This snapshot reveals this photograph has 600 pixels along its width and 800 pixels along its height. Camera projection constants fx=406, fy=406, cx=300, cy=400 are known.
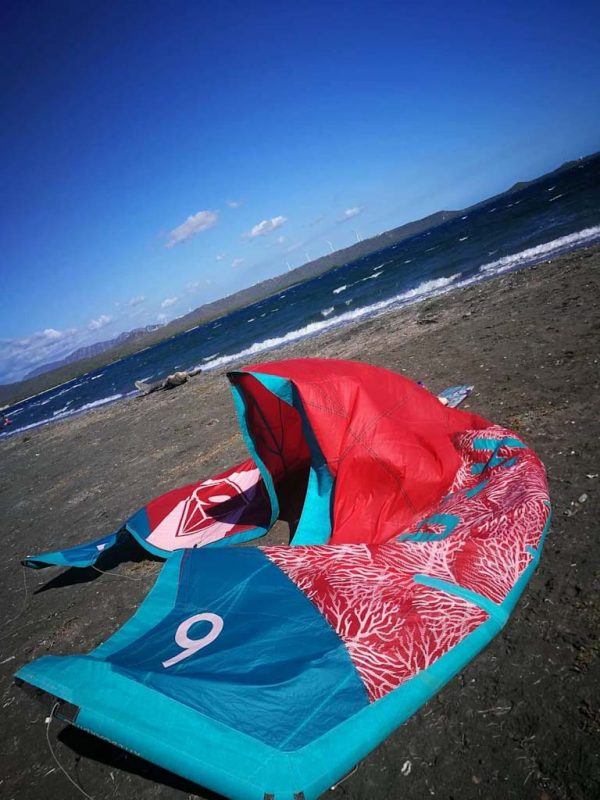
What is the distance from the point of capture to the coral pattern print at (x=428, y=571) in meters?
2.76

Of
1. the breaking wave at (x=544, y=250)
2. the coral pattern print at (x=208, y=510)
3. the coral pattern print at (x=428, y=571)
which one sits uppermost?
the breaking wave at (x=544, y=250)

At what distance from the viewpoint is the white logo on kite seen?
2900 millimetres

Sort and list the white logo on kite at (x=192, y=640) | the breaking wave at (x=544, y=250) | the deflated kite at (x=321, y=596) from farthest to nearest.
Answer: the breaking wave at (x=544, y=250), the white logo on kite at (x=192, y=640), the deflated kite at (x=321, y=596)

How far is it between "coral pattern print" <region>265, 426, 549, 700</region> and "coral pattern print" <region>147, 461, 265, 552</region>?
6.14 feet

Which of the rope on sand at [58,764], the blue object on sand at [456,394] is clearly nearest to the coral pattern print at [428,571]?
the rope on sand at [58,764]

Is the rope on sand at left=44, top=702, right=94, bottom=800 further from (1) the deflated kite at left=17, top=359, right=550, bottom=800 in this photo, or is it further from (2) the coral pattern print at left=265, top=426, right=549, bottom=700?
(2) the coral pattern print at left=265, top=426, right=549, bottom=700

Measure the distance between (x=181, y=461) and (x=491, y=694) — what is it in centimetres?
832

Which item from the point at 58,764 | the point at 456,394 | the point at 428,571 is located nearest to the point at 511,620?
the point at 428,571

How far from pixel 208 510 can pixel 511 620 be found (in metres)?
4.14

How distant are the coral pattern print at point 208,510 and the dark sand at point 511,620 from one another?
47cm

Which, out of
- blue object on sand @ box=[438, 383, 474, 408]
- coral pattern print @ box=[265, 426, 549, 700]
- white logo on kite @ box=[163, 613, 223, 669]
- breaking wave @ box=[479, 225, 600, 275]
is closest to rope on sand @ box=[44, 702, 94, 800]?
white logo on kite @ box=[163, 613, 223, 669]

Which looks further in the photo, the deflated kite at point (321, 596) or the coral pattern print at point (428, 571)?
the coral pattern print at point (428, 571)

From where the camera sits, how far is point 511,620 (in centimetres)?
313

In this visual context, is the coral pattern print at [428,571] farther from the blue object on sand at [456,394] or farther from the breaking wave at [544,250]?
the breaking wave at [544,250]
